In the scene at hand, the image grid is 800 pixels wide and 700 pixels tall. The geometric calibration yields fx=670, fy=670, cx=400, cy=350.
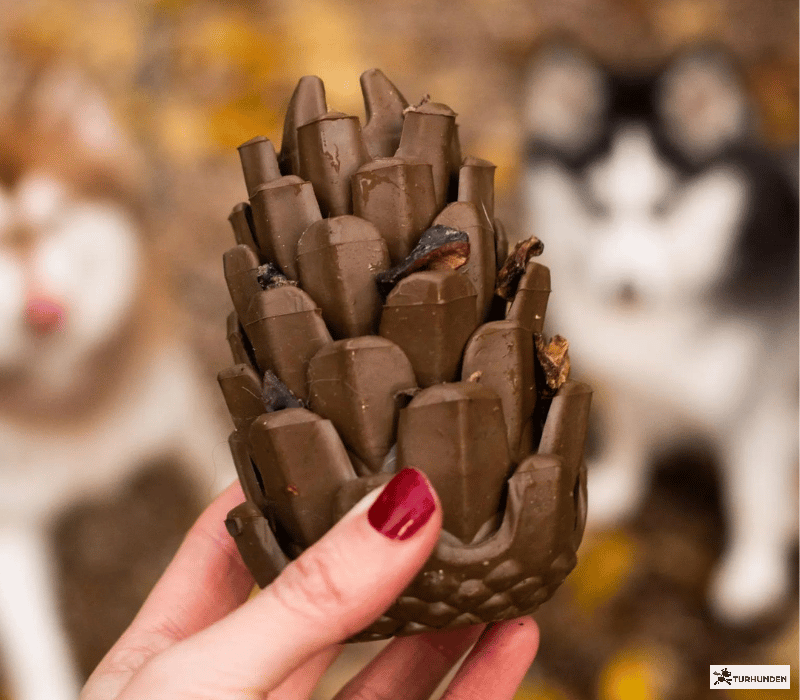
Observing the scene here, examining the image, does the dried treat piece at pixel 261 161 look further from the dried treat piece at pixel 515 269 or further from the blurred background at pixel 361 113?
the blurred background at pixel 361 113

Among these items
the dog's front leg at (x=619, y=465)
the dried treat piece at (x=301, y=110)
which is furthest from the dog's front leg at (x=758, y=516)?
the dried treat piece at (x=301, y=110)

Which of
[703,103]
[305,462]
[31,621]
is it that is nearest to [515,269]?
[305,462]

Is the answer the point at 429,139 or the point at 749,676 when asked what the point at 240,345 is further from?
the point at 749,676

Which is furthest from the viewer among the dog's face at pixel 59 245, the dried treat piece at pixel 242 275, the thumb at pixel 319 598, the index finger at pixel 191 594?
the dog's face at pixel 59 245

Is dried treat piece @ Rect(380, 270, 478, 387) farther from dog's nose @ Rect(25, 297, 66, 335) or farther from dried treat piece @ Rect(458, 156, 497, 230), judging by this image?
dog's nose @ Rect(25, 297, 66, 335)

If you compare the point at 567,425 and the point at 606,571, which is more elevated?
the point at 567,425

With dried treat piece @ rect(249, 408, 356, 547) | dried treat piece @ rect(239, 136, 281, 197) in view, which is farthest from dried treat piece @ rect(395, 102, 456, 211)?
dried treat piece @ rect(249, 408, 356, 547)
